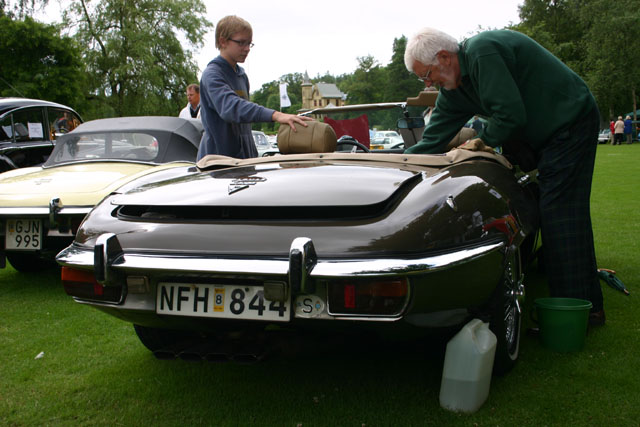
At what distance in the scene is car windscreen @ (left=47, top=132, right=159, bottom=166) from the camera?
17.9 feet

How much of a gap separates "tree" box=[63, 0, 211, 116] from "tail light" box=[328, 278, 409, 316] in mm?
33285

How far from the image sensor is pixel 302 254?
1828mm

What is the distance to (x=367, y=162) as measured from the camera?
101 inches

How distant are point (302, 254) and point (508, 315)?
1.19m

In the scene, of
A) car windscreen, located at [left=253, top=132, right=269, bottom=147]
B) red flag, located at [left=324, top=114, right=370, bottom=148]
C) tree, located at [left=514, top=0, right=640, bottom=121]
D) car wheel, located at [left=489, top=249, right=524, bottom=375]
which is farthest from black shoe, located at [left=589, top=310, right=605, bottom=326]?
tree, located at [left=514, top=0, right=640, bottom=121]

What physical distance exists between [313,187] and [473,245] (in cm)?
61

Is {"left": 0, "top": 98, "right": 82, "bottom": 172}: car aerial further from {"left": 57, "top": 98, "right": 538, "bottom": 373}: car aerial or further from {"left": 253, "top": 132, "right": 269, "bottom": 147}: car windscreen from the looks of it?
{"left": 253, "top": 132, "right": 269, "bottom": 147}: car windscreen

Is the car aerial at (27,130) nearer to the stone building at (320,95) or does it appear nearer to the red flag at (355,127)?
the red flag at (355,127)

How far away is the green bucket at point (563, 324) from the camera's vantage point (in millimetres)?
2816

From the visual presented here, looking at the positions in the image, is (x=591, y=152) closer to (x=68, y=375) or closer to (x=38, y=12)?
(x=68, y=375)

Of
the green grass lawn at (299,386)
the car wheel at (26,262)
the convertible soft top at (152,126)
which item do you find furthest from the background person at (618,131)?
the car wheel at (26,262)

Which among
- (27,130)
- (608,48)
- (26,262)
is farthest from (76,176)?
(608,48)

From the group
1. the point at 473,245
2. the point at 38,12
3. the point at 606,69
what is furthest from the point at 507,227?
the point at 606,69

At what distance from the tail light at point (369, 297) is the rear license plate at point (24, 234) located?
3041 mm
